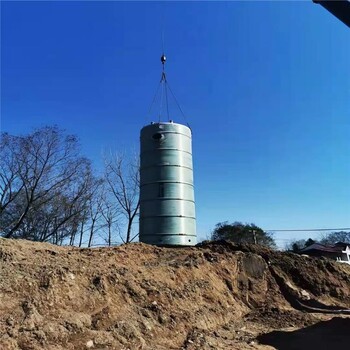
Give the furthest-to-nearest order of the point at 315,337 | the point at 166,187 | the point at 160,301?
the point at 166,187, the point at 315,337, the point at 160,301

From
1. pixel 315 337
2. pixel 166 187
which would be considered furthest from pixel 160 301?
pixel 166 187

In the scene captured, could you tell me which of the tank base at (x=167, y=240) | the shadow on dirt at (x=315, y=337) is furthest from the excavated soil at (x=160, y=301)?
the tank base at (x=167, y=240)

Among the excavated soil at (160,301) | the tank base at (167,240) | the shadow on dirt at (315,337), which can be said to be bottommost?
the shadow on dirt at (315,337)

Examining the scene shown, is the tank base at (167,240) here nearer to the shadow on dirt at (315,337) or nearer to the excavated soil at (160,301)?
A: the excavated soil at (160,301)

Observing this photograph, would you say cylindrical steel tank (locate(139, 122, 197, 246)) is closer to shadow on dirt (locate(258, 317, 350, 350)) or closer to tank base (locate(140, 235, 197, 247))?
tank base (locate(140, 235, 197, 247))

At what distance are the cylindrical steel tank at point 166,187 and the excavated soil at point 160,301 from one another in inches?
38.0

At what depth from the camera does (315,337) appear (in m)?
8.19

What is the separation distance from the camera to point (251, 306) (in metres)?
10.8

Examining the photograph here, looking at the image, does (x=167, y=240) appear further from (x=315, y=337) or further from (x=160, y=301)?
(x=315, y=337)

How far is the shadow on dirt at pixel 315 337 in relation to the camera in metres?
7.66

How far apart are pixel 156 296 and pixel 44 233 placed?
86.9 ft

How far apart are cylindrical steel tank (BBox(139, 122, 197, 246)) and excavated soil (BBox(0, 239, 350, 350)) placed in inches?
38.0

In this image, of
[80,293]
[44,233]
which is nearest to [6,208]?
[44,233]

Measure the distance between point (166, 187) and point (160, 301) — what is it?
5645mm
